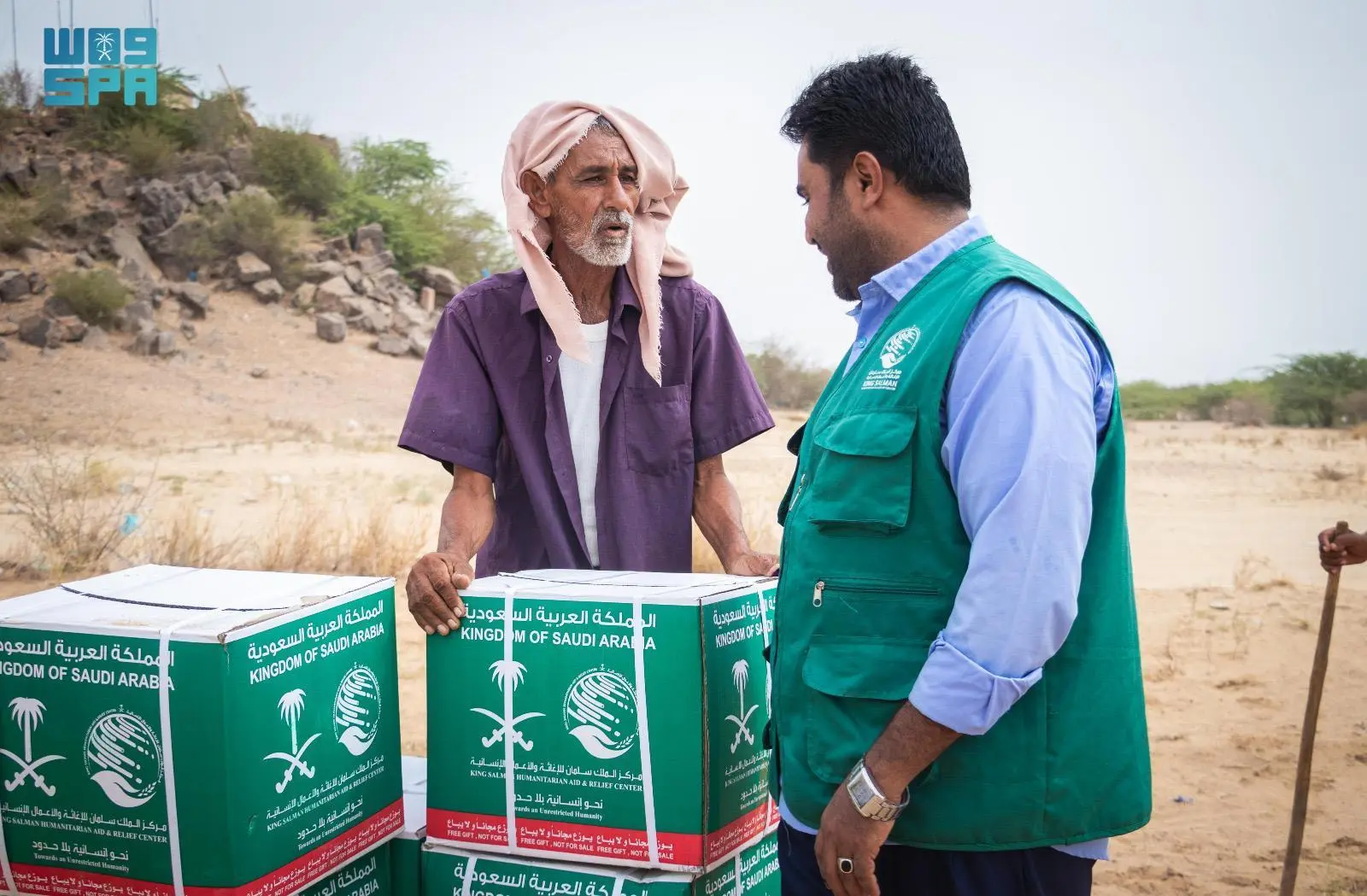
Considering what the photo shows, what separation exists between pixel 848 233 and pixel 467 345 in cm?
125

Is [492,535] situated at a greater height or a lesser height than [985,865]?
greater

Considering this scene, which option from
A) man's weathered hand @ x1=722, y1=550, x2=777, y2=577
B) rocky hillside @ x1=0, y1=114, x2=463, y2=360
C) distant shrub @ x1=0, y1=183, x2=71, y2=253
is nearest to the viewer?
man's weathered hand @ x1=722, y1=550, x2=777, y2=577

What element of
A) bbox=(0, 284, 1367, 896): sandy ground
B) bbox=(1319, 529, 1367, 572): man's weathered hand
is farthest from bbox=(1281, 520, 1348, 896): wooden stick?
bbox=(0, 284, 1367, 896): sandy ground

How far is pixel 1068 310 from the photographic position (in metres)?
1.69

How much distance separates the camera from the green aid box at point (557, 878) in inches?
84.7

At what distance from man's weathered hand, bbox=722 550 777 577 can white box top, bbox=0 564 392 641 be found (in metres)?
0.77

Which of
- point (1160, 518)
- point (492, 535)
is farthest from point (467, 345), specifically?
point (1160, 518)

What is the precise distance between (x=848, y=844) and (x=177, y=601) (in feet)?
4.16

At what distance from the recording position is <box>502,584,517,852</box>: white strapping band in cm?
220

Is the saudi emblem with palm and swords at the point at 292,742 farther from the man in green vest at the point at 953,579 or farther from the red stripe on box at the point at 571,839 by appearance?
the man in green vest at the point at 953,579

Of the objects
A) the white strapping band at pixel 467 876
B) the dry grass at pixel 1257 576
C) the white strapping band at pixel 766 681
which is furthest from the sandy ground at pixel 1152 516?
the white strapping band at pixel 467 876

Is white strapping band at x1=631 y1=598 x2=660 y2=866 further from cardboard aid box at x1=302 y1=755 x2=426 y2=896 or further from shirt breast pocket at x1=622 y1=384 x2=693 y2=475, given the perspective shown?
shirt breast pocket at x1=622 y1=384 x2=693 y2=475

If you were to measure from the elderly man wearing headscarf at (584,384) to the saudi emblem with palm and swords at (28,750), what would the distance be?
3.10 feet

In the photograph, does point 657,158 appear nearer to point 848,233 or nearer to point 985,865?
point 848,233
